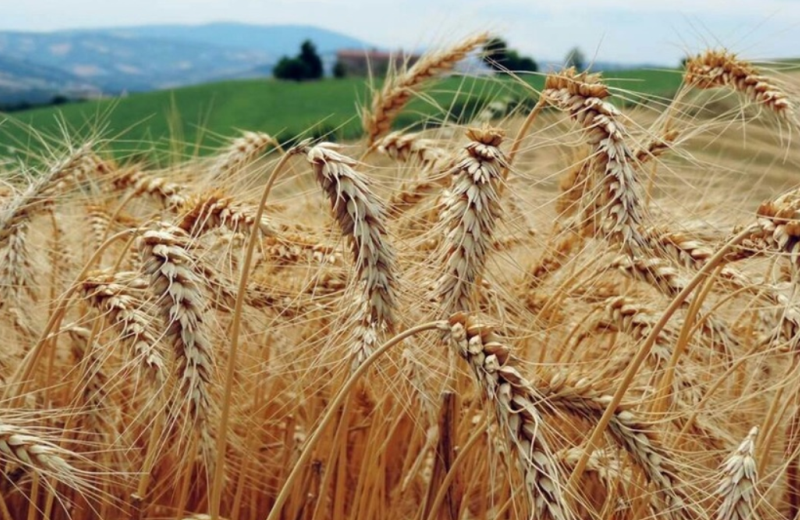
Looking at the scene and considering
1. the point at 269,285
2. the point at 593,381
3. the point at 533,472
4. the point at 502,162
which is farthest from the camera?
the point at 269,285

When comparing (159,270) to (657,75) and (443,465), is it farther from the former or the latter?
(657,75)

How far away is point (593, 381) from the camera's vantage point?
5.43ft

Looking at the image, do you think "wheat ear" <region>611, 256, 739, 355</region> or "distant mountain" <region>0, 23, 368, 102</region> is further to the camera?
"distant mountain" <region>0, 23, 368, 102</region>

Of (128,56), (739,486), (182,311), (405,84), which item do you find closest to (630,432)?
(739,486)

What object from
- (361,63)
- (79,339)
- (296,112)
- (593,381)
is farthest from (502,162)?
(361,63)

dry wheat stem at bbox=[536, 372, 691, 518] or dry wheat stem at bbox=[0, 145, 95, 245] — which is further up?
dry wheat stem at bbox=[0, 145, 95, 245]

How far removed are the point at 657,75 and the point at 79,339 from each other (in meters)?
26.4

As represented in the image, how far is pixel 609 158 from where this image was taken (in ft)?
6.07

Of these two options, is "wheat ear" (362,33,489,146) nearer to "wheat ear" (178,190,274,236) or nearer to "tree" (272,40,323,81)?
"wheat ear" (178,190,274,236)

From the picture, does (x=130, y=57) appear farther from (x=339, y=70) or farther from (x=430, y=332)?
(x=430, y=332)

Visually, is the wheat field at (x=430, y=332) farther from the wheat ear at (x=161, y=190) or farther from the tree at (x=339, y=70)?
the tree at (x=339, y=70)

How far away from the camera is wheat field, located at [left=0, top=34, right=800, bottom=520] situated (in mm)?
1660

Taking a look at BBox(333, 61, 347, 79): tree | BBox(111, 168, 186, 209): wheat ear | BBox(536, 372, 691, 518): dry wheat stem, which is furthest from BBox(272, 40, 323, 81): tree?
BBox(536, 372, 691, 518): dry wheat stem

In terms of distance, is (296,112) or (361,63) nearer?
(296,112)
